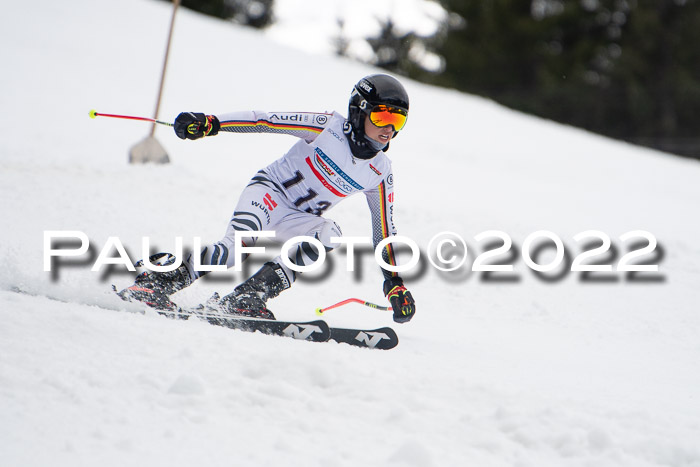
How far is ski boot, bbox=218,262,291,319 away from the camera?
3898mm

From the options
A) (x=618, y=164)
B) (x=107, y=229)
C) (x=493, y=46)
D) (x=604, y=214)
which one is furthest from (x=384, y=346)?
(x=493, y=46)

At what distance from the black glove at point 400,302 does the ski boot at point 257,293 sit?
635 millimetres

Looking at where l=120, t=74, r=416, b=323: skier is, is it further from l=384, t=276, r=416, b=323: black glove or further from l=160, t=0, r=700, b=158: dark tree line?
l=160, t=0, r=700, b=158: dark tree line

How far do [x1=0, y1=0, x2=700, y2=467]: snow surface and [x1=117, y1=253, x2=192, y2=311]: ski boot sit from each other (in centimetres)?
16

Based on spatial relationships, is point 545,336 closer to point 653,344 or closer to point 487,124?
point 653,344

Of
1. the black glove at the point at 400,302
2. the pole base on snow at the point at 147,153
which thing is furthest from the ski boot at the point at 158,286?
the pole base on snow at the point at 147,153

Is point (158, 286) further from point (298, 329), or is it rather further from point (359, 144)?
point (359, 144)

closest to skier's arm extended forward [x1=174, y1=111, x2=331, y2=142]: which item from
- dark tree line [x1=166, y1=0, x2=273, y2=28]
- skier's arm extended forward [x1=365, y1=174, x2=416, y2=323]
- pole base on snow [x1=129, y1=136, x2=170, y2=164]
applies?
skier's arm extended forward [x1=365, y1=174, x2=416, y2=323]

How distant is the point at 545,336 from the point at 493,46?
84.6ft

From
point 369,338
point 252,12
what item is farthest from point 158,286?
point 252,12

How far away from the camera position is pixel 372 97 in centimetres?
402

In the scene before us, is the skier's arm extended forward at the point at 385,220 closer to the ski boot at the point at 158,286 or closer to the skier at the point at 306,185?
the skier at the point at 306,185

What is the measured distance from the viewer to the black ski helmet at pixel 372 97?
4.01m

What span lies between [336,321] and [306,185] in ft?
3.53
